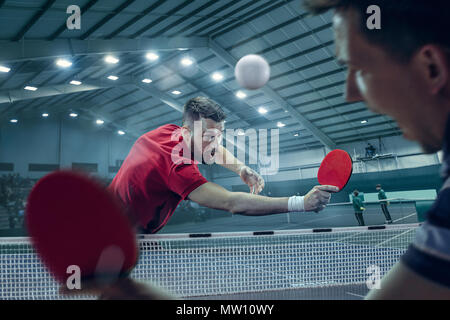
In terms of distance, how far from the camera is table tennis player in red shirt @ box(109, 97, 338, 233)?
1.79 m

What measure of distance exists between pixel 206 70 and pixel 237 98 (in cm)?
365

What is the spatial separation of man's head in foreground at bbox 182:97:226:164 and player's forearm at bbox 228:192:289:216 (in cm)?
44

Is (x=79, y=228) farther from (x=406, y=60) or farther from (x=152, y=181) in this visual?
(x=152, y=181)

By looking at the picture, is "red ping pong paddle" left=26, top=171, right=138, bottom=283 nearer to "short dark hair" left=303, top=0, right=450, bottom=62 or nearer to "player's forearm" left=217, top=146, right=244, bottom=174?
"short dark hair" left=303, top=0, right=450, bottom=62

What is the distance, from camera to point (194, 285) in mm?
4797

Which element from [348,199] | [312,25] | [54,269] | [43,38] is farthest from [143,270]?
[348,199]

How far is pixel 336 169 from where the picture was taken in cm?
235

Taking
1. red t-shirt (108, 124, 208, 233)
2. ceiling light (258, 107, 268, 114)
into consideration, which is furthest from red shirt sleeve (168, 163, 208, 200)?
ceiling light (258, 107, 268, 114)

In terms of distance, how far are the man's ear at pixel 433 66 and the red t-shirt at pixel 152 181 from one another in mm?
1349

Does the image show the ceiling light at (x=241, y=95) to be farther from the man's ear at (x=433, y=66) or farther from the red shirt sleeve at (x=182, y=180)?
the man's ear at (x=433, y=66)

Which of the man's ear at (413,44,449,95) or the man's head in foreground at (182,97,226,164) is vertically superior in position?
the man's head in foreground at (182,97,226,164)

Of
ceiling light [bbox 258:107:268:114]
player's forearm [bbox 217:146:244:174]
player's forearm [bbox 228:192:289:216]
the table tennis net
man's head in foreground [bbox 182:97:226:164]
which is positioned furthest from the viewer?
ceiling light [bbox 258:107:268:114]

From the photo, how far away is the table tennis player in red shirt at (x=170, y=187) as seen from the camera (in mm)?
1793
